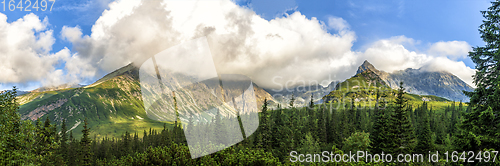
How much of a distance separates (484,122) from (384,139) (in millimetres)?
25295

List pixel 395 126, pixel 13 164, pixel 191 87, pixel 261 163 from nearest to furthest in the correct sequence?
pixel 191 87
pixel 261 163
pixel 13 164
pixel 395 126

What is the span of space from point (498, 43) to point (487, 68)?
2063 millimetres

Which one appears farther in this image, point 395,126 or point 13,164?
point 395,126

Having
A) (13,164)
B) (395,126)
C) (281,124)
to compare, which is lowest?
(281,124)

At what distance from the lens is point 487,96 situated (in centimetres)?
1797

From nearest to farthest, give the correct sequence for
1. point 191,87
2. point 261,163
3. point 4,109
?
point 191,87 → point 261,163 → point 4,109

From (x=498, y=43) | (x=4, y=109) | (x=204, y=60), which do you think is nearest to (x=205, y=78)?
(x=204, y=60)

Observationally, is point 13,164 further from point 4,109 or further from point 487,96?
point 487,96

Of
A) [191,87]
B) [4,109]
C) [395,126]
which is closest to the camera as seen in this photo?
[191,87]

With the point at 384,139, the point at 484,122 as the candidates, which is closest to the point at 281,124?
the point at 384,139

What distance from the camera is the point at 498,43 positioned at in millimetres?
18031

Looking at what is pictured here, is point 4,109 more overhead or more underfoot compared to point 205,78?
more underfoot

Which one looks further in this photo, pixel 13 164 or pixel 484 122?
pixel 484 122

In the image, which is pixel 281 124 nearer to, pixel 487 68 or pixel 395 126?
pixel 395 126
